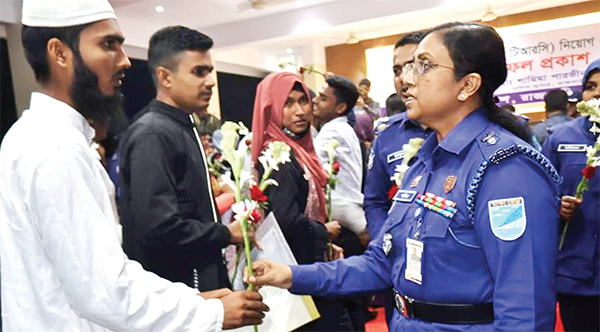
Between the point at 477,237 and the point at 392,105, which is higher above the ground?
the point at 477,237

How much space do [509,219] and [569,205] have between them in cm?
155

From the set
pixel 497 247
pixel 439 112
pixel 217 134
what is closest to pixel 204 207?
pixel 439 112

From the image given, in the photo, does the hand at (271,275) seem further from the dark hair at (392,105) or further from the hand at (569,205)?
the dark hair at (392,105)

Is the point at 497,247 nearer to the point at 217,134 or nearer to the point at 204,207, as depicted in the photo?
the point at 204,207

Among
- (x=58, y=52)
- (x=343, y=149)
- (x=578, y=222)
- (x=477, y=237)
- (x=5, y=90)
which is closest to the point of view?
(x=477, y=237)

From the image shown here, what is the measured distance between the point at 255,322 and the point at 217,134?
520cm

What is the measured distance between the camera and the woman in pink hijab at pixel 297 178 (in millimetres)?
2496

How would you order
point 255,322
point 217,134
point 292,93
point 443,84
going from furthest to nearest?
point 217,134 → point 292,93 → point 255,322 → point 443,84

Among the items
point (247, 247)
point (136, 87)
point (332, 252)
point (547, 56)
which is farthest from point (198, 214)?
point (136, 87)

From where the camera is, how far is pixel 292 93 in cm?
292

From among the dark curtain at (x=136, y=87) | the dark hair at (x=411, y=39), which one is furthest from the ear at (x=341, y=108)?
the dark curtain at (x=136, y=87)

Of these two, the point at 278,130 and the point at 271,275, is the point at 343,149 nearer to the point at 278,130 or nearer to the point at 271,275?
the point at 278,130

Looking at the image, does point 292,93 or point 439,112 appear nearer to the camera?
point 439,112

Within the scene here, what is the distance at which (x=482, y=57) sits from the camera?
1.45m
